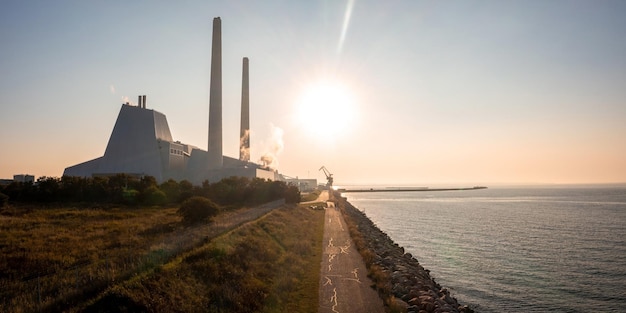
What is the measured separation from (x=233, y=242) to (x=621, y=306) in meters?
23.2

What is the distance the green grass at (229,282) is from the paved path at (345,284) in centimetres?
57

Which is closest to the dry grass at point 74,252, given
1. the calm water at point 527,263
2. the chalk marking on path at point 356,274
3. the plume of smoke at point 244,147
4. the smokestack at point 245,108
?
the chalk marking on path at point 356,274

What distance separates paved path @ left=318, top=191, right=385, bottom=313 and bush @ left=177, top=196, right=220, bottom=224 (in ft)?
42.8

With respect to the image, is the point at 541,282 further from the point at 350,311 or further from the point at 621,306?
the point at 350,311

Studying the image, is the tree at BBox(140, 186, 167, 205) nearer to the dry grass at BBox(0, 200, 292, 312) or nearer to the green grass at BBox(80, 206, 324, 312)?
the dry grass at BBox(0, 200, 292, 312)

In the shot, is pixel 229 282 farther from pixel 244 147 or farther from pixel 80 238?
pixel 244 147

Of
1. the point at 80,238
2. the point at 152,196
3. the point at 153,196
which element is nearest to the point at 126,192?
the point at 152,196

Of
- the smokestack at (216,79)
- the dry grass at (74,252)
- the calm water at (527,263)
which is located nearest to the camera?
the dry grass at (74,252)

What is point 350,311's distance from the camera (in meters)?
16.0

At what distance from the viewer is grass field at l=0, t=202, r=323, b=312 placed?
1491 centimetres

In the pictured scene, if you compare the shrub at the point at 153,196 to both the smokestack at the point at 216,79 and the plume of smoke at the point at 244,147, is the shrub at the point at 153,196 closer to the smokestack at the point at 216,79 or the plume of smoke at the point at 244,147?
the smokestack at the point at 216,79

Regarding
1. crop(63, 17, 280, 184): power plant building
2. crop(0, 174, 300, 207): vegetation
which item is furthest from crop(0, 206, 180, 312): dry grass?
crop(63, 17, 280, 184): power plant building

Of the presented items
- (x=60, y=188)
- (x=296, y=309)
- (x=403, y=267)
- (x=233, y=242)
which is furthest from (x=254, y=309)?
(x=60, y=188)

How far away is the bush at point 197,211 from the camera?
126 ft
